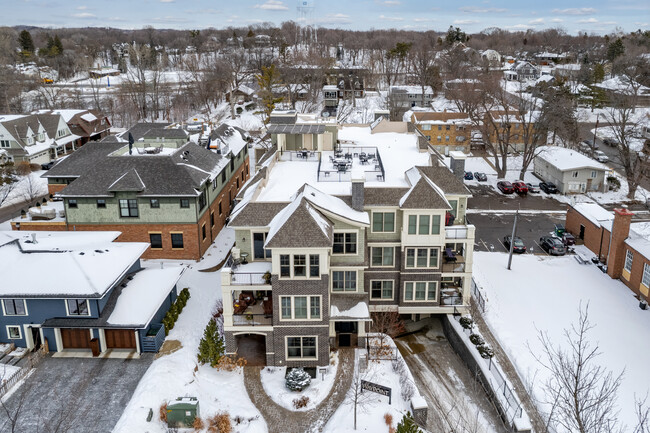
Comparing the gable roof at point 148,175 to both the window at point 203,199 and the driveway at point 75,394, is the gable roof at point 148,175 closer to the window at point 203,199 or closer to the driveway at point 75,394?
the window at point 203,199

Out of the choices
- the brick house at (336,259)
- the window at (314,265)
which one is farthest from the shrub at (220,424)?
the window at (314,265)

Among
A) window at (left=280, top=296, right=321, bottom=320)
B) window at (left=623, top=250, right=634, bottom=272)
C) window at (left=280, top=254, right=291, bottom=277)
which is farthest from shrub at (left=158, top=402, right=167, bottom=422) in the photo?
window at (left=623, top=250, right=634, bottom=272)

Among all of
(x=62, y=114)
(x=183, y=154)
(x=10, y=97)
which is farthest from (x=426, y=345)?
(x=10, y=97)

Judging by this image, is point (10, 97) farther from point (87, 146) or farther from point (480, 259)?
point (480, 259)

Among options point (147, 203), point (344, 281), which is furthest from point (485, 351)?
point (147, 203)

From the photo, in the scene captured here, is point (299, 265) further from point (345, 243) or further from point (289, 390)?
point (289, 390)
